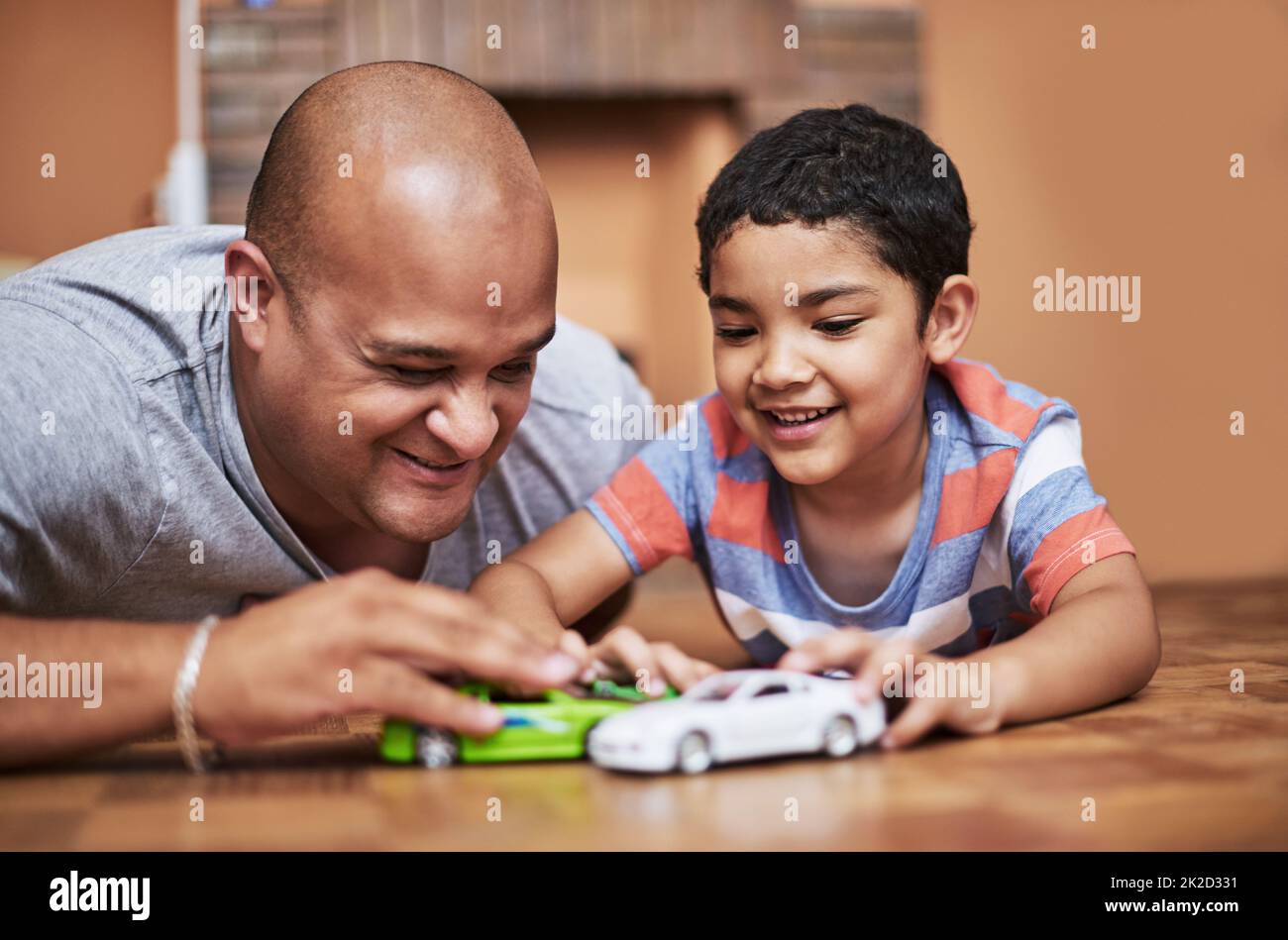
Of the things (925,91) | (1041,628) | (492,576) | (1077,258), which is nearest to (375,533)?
(492,576)

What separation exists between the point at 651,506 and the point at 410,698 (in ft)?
2.09

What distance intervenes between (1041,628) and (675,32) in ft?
9.49

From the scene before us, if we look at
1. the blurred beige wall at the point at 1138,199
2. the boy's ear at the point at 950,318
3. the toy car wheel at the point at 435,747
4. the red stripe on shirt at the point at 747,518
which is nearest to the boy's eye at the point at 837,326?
the boy's ear at the point at 950,318

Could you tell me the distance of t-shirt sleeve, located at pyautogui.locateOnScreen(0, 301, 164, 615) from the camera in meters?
1.07

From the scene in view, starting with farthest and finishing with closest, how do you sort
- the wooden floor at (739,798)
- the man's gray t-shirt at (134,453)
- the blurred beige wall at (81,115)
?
the blurred beige wall at (81,115)
the man's gray t-shirt at (134,453)
the wooden floor at (739,798)

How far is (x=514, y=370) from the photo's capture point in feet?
3.84

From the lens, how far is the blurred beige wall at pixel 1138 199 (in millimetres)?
3873

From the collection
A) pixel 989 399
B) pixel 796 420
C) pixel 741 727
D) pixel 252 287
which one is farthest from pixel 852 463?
pixel 252 287

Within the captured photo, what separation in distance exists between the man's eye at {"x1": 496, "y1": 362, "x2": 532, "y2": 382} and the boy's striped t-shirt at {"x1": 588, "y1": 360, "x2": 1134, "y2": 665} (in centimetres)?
29

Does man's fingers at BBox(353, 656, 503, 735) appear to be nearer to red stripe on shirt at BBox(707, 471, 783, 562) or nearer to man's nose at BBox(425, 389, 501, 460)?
man's nose at BBox(425, 389, 501, 460)

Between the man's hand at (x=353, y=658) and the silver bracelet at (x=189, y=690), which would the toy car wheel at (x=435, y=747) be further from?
the silver bracelet at (x=189, y=690)

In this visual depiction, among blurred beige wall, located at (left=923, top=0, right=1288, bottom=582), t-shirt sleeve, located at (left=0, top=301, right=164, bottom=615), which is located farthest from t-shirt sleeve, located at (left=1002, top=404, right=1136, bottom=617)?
blurred beige wall, located at (left=923, top=0, right=1288, bottom=582)

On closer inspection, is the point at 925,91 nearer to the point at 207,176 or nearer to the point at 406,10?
the point at 406,10

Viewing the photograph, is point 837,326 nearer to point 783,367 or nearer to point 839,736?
point 783,367
